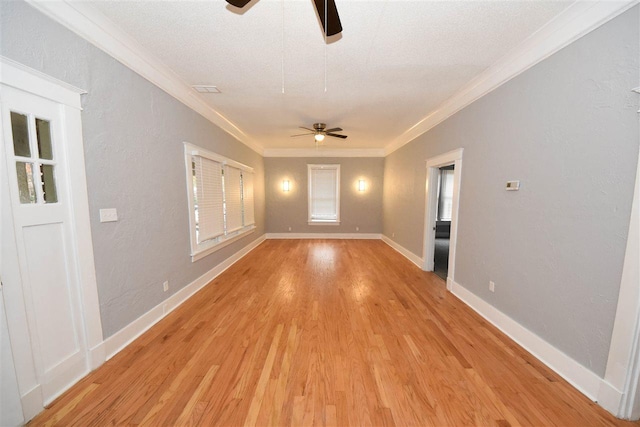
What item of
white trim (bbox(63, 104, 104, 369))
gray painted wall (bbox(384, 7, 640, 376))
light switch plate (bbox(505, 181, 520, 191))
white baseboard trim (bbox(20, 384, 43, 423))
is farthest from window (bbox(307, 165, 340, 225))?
white baseboard trim (bbox(20, 384, 43, 423))

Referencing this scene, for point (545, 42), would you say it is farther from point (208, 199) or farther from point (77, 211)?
point (208, 199)

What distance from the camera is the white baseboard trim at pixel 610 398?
141cm

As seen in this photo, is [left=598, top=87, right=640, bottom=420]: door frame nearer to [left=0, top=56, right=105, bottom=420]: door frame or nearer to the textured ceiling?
the textured ceiling

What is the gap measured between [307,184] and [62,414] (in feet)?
20.6

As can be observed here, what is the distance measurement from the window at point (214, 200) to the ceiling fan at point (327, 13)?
7.28ft

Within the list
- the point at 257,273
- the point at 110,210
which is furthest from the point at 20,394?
the point at 257,273

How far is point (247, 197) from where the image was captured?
5473 millimetres

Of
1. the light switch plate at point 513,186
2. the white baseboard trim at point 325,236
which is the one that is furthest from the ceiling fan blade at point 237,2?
the white baseboard trim at point 325,236

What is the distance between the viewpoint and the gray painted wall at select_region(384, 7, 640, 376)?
4.79ft

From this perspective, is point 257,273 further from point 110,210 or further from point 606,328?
point 606,328

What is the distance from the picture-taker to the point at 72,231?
1651 millimetres

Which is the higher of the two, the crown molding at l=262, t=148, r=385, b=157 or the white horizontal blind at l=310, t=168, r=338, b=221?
the crown molding at l=262, t=148, r=385, b=157

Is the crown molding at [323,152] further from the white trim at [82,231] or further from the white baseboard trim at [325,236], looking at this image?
the white trim at [82,231]

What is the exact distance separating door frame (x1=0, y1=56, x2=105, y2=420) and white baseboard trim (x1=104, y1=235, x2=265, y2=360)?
105mm
